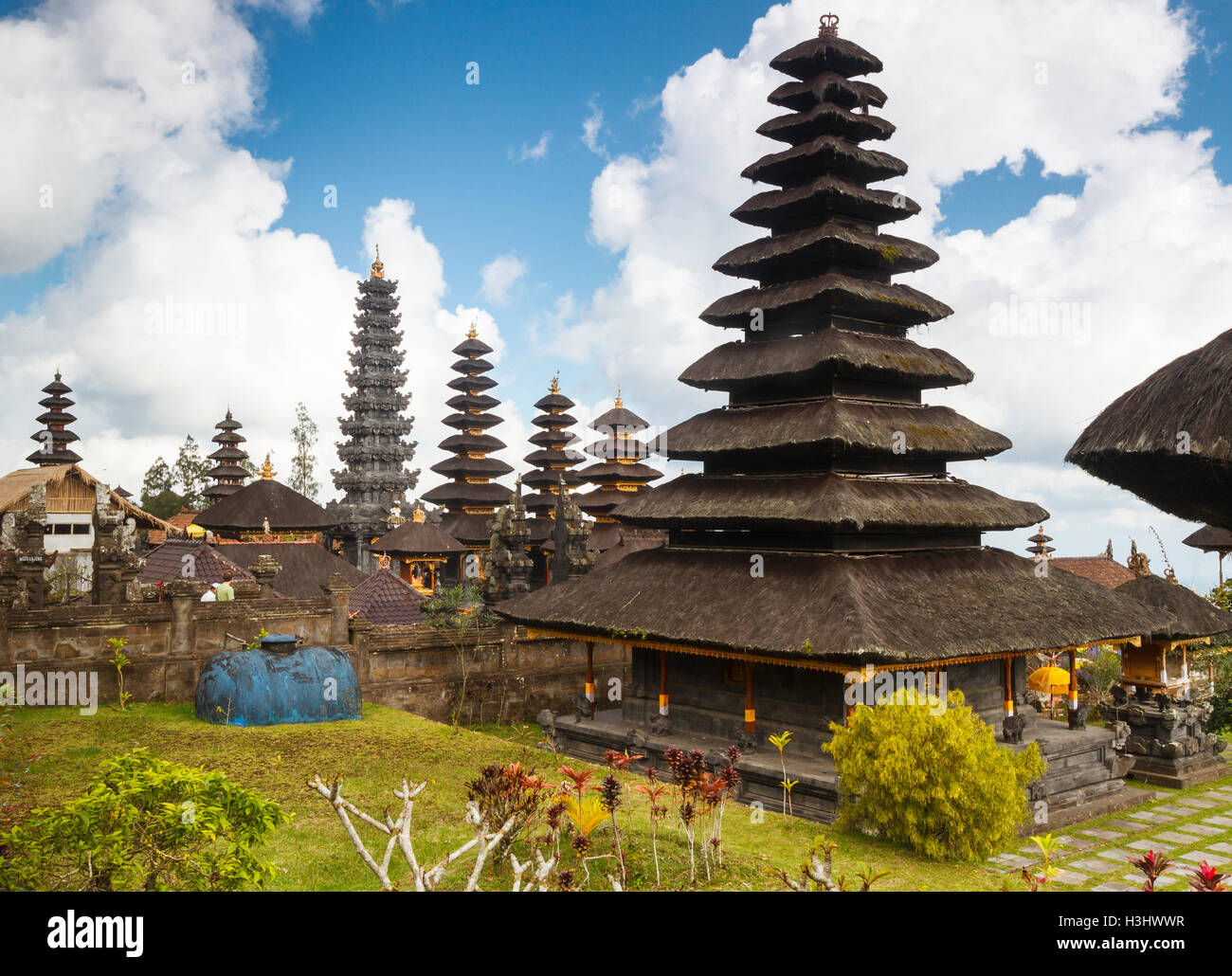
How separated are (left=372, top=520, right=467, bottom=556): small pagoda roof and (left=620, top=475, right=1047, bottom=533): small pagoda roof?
25205 millimetres

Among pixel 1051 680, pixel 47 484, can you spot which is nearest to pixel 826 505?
pixel 1051 680

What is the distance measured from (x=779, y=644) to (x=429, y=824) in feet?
21.2

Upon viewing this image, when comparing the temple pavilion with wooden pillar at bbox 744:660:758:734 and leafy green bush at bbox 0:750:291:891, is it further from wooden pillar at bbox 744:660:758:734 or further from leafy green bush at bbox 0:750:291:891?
leafy green bush at bbox 0:750:291:891

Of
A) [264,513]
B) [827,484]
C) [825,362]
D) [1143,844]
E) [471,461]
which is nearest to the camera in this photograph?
[1143,844]

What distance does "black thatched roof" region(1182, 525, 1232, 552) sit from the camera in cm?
3747

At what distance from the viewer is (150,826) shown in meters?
7.29

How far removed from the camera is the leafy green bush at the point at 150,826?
7.21 m

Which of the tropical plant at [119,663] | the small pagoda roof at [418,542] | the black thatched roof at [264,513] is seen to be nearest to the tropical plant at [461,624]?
the tropical plant at [119,663]

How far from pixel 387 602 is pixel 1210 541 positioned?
31790 mm

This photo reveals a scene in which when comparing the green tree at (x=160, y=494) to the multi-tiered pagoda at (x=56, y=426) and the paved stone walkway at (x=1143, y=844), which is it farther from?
the paved stone walkway at (x=1143, y=844)

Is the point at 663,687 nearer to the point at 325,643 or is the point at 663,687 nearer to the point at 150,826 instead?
the point at 325,643

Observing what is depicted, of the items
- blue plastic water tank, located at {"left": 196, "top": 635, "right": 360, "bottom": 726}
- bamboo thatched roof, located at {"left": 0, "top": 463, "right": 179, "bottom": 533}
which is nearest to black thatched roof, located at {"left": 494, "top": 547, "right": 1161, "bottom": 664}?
blue plastic water tank, located at {"left": 196, "top": 635, "right": 360, "bottom": 726}
